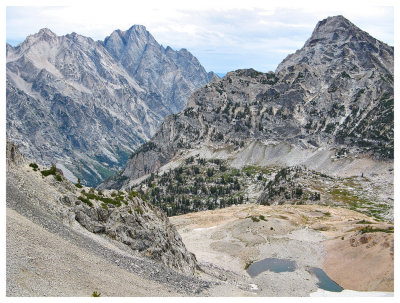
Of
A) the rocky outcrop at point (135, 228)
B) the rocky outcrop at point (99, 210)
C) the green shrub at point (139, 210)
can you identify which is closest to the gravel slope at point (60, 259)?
the rocky outcrop at point (99, 210)

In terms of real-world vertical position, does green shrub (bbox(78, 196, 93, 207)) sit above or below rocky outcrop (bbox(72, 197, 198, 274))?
above

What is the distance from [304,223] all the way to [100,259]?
10760 centimetres

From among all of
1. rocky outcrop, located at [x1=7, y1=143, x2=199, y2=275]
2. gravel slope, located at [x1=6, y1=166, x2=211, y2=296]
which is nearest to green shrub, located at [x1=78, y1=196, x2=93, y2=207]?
rocky outcrop, located at [x1=7, y1=143, x2=199, y2=275]

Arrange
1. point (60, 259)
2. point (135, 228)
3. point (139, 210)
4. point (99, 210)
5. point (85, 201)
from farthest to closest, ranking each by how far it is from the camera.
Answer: point (139, 210) → point (135, 228) → point (99, 210) → point (85, 201) → point (60, 259)

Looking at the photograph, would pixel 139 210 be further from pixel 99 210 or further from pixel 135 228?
pixel 99 210

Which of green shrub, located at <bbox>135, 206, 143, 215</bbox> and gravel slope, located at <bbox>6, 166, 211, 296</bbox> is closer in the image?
gravel slope, located at <bbox>6, 166, 211, 296</bbox>

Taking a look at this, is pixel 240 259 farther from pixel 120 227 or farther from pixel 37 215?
pixel 37 215

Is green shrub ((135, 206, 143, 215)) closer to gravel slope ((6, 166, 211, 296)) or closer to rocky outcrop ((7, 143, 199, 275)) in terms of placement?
rocky outcrop ((7, 143, 199, 275))

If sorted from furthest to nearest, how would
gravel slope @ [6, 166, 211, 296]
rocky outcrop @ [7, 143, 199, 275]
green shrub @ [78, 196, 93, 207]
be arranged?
green shrub @ [78, 196, 93, 207] → rocky outcrop @ [7, 143, 199, 275] → gravel slope @ [6, 166, 211, 296]

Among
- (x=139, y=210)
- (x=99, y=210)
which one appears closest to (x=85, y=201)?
(x=99, y=210)

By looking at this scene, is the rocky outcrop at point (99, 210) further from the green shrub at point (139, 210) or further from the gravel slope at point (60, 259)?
the gravel slope at point (60, 259)

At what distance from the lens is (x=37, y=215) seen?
A: 50.0 m

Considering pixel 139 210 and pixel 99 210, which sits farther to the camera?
pixel 139 210
